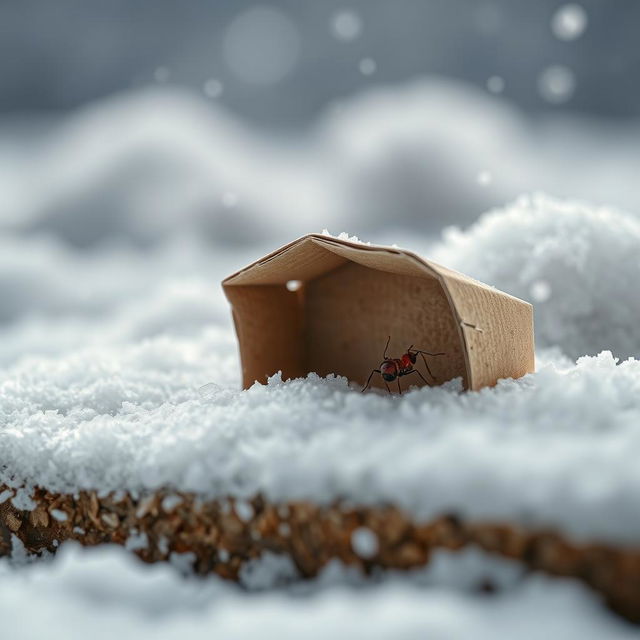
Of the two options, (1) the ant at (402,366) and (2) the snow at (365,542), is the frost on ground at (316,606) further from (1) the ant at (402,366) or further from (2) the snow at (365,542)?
(1) the ant at (402,366)

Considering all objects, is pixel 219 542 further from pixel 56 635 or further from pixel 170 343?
pixel 170 343

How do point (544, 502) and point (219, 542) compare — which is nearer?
point (544, 502)

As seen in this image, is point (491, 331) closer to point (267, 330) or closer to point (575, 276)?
point (267, 330)

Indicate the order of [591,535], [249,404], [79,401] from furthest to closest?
[79,401]
[249,404]
[591,535]

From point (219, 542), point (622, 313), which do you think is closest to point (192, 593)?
point (219, 542)

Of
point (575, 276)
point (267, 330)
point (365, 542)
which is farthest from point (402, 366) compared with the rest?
point (575, 276)

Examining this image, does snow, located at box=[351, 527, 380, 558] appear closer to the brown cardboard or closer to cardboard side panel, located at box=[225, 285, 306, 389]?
the brown cardboard
